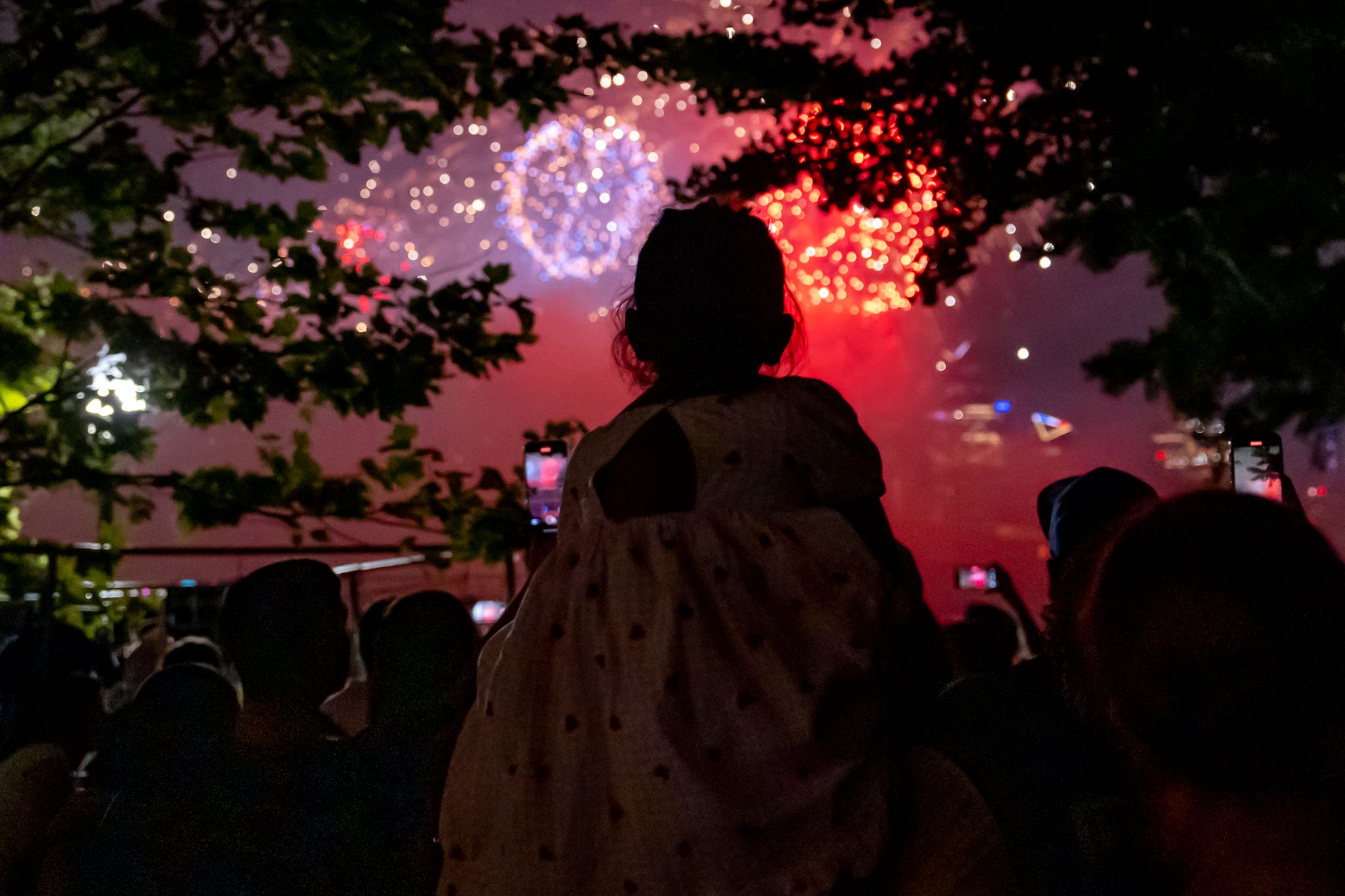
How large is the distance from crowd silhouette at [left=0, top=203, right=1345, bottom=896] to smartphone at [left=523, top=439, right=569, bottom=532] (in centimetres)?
144

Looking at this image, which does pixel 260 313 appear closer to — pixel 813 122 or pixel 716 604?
pixel 813 122

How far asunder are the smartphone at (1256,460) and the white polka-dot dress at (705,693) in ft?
8.31

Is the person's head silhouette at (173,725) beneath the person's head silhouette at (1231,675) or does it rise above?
beneath

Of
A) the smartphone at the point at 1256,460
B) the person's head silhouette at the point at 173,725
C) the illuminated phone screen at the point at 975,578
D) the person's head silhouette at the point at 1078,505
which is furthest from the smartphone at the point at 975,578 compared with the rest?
the person's head silhouette at the point at 173,725

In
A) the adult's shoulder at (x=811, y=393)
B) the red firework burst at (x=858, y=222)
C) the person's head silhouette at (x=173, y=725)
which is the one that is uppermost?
the red firework burst at (x=858, y=222)

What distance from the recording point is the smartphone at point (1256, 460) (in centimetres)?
368

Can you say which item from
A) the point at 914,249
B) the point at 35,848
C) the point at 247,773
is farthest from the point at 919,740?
the point at 914,249

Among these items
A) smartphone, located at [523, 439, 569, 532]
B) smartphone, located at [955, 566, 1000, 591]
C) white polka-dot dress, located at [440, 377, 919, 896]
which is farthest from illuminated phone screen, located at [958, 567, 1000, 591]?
white polka-dot dress, located at [440, 377, 919, 896]

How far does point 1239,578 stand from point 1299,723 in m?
0.16

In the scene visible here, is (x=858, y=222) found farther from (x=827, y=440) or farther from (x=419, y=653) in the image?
(x=827, y=440)

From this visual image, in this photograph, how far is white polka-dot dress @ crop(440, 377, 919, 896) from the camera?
4.98 feet

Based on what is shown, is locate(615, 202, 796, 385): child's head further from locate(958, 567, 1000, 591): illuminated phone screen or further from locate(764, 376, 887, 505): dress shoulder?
locate(958, 567, 1000, 591): illuminated phone screen

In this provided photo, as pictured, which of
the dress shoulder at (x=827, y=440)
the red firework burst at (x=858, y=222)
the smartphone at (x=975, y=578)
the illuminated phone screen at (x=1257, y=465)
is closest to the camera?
the dress shoulder at (x=827, y=440)

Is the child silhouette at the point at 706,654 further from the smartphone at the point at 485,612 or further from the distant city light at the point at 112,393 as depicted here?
the smartphone at the point at 485,612
